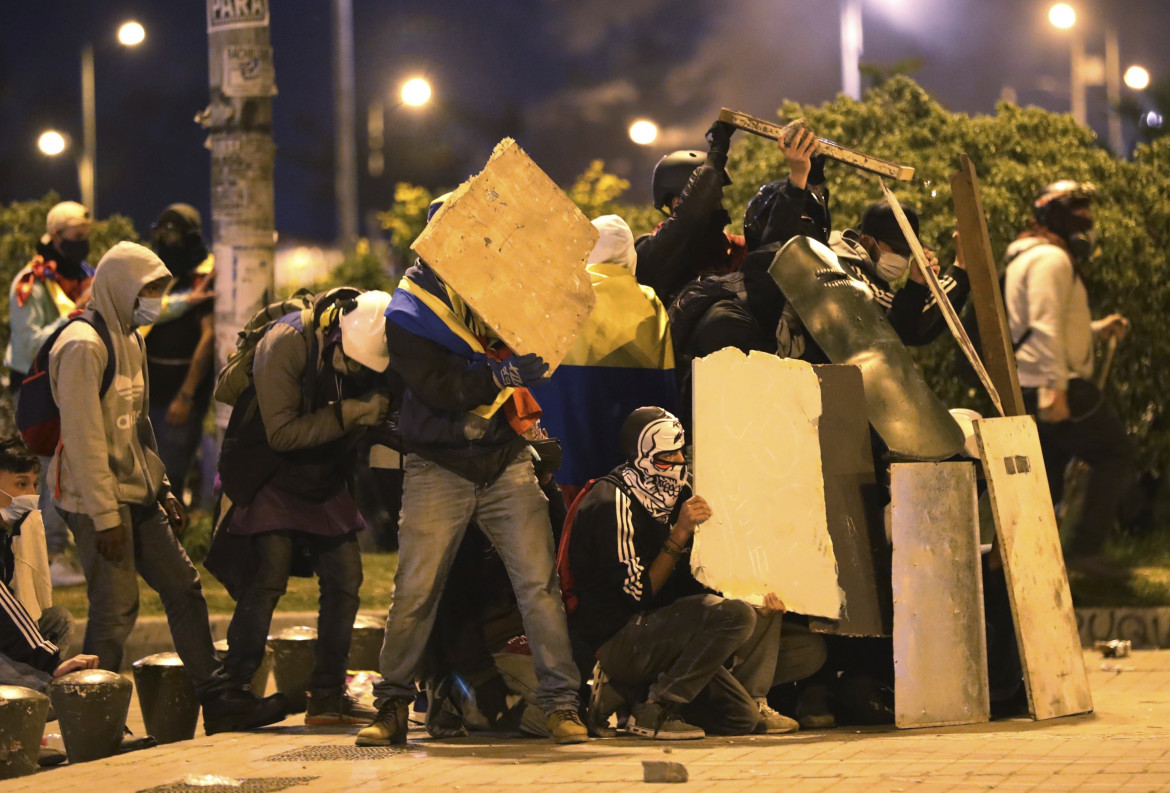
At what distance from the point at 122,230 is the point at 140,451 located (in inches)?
357

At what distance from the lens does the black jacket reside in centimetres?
655

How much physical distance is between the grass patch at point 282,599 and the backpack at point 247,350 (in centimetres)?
302

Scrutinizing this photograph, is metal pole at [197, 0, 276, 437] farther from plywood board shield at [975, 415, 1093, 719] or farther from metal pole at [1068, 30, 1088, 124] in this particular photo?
metal pole at [1068, 30, 1088, 124]

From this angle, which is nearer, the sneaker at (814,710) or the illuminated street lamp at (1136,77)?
the sneaker at (814,710)

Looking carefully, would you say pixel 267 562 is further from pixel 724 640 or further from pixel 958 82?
pixel 958 82

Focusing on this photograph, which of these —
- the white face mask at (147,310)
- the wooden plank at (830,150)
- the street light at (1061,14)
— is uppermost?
the street light at (1061,14)

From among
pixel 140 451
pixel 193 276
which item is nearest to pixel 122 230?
pixel 193 276

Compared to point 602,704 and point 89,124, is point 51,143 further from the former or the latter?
point 602,704

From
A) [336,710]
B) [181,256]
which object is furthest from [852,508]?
[181,256]

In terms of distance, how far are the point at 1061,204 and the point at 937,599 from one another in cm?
362

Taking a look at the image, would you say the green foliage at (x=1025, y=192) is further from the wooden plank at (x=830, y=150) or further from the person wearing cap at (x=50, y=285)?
the person wearing cap at (x=50, y=285)

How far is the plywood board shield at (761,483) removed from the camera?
22.0 feet

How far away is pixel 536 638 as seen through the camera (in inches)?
252

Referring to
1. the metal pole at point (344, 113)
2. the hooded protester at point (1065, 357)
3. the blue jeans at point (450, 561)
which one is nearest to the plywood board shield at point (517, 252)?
the blue jeans at point (450, 561)
